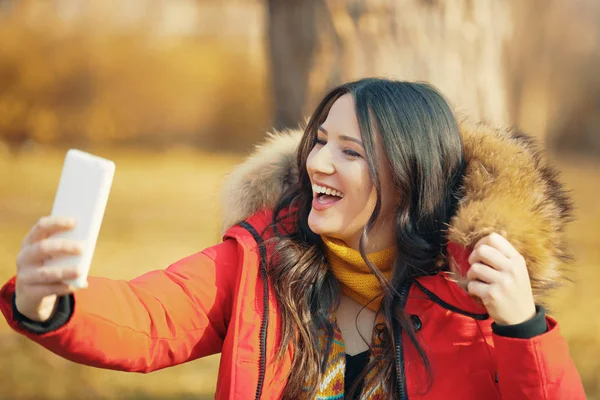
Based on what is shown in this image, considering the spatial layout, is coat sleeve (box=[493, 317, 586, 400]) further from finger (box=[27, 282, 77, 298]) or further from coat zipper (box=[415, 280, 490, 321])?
finger (box=[27, 282, 77, 298])

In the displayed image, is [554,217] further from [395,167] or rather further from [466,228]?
[395,167]

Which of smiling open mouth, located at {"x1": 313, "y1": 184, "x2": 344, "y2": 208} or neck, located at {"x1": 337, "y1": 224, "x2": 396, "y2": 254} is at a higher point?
smiling open mouth, located at {"x1": 313, "y1": 184, "x2": 344, "y2": 208}

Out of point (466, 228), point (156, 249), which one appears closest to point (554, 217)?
point (466, 228)

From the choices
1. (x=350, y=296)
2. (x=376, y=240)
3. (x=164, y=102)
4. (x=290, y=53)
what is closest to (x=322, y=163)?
(x=376, y=240)

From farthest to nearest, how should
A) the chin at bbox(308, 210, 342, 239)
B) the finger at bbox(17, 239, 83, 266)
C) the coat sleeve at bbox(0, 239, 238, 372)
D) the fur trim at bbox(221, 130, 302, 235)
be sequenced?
1. the fur trim at bbox(221, 130, 302, 235)
2. the chin at bbox(308, 210, 342, 239)
3. the coat sleeve at bbox(0, 239, 238, 372)
4. the finger at bbox(17, 239, 83, 266)

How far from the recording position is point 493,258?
1.80 m

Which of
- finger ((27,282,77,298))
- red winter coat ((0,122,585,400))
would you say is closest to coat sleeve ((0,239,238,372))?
red winter coat ((0,122,585,400))

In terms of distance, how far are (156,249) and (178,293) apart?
6678 millimetres

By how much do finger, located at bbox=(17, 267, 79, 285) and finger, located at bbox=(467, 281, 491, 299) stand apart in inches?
35.1

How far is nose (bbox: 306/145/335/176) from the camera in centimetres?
204

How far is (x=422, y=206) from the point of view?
6.90 ft

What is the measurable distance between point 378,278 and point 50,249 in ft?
3.05

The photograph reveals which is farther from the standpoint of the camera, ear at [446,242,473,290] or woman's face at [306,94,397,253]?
woman's face at [306,94,397,253]

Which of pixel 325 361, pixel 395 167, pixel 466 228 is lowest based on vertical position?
pixel 325 361
